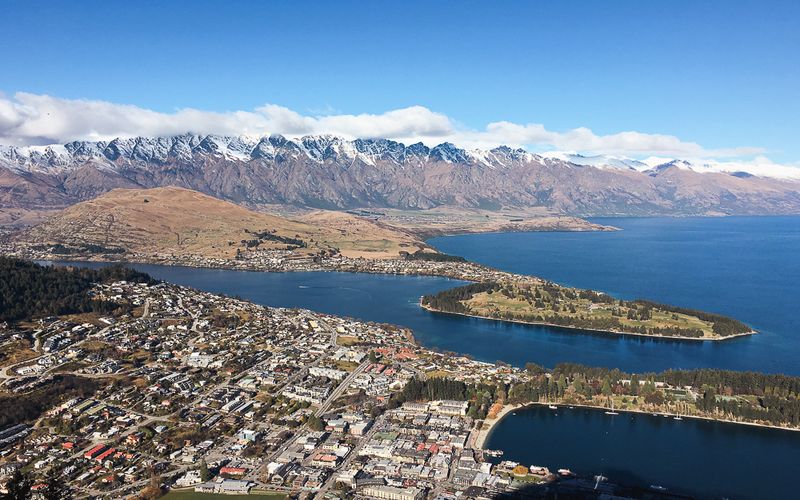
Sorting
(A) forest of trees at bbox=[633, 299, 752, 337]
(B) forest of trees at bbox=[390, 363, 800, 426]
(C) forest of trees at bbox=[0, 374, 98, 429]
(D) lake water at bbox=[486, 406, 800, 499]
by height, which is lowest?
(C) forest of trees at bbox=[0, 374, 98, 429]

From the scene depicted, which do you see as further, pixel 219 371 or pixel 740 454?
pixel 219 371

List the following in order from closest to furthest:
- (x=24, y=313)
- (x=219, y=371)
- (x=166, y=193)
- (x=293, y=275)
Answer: (x=219, y=371), (x=24, y=313), (x=293, y=275), (x=166, y=193)

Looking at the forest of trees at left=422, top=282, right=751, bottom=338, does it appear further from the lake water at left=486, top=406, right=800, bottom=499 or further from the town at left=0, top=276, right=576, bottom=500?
the lake water at left=486, top=406, right=800, bottom=499

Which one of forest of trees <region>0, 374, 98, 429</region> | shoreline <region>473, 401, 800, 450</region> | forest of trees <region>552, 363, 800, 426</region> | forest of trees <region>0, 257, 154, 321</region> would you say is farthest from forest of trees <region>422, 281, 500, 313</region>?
forest of trees <region>0, 374, 98, 429</region>

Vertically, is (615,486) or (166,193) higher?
(166,193)

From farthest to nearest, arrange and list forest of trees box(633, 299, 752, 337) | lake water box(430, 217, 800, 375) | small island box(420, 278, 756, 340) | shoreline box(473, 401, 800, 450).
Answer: small island box(420, 278, 756, 340) < forest of trees box(633, 299, 752, 337) < lake water box(430, 217, 800, 375) < shoreline box(473, 401, 800, 450)

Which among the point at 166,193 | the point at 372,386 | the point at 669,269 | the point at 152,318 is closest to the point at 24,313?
the point at 152,318

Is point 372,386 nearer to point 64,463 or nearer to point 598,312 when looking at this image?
point 64,463

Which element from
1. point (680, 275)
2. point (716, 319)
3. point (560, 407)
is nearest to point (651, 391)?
point (560, 407)
